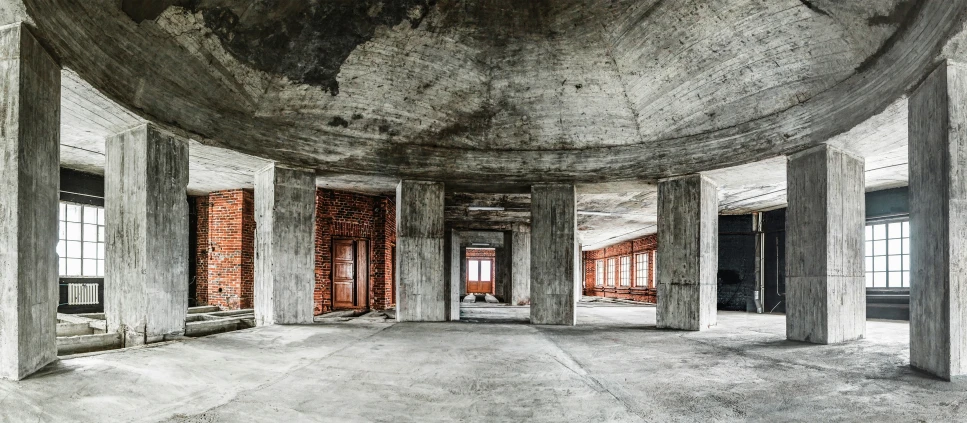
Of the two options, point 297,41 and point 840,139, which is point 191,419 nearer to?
point 297,41

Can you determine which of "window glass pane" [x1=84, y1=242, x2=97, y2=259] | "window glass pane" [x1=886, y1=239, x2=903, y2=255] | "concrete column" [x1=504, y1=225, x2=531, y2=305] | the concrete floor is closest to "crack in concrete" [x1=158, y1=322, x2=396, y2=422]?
the concrete floor

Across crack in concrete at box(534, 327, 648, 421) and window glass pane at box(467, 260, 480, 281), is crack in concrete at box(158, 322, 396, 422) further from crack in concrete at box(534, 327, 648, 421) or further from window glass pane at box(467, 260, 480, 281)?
window glass pane at box(467, 260, 480, 281)

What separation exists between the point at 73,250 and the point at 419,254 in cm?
734

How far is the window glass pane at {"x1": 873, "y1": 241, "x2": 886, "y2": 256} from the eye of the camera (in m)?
11.6

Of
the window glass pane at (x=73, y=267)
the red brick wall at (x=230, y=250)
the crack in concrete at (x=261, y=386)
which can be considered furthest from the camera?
the red brick wall at (x=230, y=250)

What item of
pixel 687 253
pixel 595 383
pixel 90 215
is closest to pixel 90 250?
pixel 90 215

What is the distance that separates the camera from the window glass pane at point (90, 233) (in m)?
10.8

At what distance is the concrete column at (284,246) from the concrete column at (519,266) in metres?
9.16

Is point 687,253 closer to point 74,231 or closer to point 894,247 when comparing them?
point 894,247

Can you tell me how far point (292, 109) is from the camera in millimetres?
8609

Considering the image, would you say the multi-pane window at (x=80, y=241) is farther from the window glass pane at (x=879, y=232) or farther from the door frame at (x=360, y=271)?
the window glass pane at (x=879, y=232)

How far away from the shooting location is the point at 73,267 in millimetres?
10469

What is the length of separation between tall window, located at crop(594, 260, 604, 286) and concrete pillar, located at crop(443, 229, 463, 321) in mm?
13761

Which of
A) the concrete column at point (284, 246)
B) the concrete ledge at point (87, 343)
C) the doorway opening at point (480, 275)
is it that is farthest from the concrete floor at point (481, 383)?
the doorway opening at point (480, 275)
